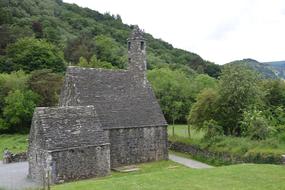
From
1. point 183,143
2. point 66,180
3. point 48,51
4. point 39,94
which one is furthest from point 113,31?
point 66,180

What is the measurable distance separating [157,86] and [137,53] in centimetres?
1582

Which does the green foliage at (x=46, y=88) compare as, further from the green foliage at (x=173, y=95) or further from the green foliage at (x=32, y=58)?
the green foliage at (x=32, y=58)

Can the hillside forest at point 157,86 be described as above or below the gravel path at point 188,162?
above

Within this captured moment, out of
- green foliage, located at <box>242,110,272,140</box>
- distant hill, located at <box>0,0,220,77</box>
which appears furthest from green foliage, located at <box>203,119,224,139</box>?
distant hill, located at <box>0,0,220,77</box>

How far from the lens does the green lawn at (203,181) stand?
17.6 metres

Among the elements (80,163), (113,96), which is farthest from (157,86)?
(80,163)

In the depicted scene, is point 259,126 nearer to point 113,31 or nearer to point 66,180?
point 66,180

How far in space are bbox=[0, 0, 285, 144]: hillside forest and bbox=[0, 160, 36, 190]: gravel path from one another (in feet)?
54.2

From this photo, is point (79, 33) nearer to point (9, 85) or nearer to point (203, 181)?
point (9, 85)

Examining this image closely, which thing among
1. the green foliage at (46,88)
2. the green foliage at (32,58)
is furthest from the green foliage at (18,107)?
the green foliage at (32,58)

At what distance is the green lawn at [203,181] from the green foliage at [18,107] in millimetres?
31214

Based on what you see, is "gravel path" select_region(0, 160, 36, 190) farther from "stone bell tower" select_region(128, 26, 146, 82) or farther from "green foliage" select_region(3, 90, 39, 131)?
"green foliage" select_region(3, 90, 39, 131)

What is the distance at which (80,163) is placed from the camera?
25.8m

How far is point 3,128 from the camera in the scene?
49.6 meters
